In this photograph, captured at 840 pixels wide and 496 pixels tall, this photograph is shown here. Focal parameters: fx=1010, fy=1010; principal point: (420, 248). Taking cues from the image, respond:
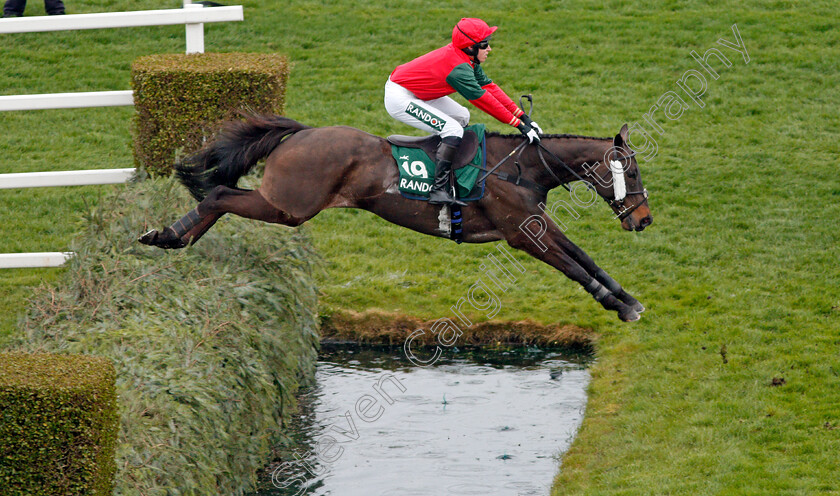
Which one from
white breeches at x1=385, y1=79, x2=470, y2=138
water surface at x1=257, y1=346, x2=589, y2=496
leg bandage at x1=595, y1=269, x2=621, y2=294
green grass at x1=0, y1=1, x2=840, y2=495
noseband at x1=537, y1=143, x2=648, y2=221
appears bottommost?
water surface at x1=257, y1=346, x2=589, y2=496

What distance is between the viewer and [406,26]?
17.3 metres

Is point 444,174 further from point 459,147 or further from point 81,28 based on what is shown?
point 81,28

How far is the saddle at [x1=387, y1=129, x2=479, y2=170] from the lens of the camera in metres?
7.66

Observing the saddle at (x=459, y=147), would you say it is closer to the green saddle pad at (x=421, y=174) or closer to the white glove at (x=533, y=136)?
the green saddle pad at (x=421, y=174)

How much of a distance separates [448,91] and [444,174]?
2.14 feet

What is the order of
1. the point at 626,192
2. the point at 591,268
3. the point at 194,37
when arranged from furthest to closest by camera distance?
the point at 194,37
the point at 591,268
the point at 626,192

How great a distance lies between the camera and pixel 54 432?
5035mm

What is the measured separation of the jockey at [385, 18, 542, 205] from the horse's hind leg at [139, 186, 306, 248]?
123 centimetres

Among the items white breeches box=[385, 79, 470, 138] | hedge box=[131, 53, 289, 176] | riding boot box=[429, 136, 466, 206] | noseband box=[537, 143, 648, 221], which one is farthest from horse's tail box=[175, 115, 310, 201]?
noseband box=[537, 143, 648, 221]

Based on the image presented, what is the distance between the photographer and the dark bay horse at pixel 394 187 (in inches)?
299

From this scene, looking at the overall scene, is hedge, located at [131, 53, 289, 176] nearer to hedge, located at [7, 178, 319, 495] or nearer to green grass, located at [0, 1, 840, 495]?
hedge, located at [7, 178, 319, 495]

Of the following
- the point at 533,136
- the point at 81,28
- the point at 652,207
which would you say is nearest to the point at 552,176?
the point at 533,136

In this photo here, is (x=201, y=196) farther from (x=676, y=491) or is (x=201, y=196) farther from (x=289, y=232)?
(x=676, y=491)

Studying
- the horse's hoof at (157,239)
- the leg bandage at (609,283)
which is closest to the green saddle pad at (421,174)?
the leg bandage at (609,283)
